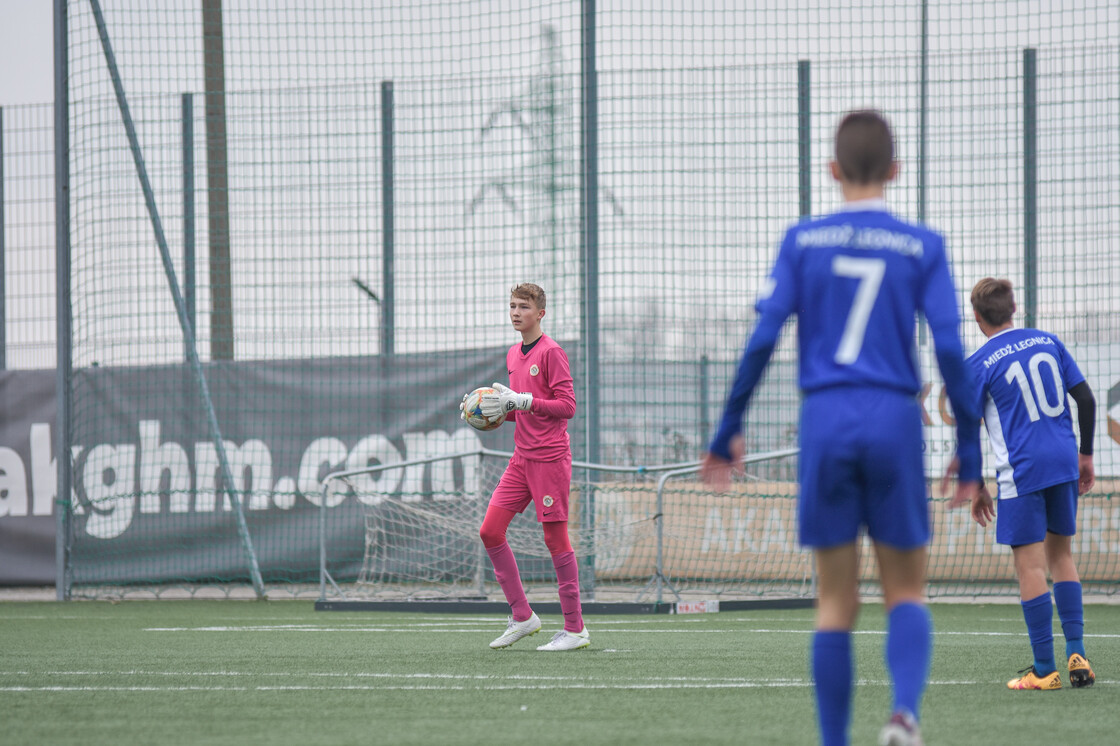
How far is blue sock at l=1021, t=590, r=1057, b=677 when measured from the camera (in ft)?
17.9

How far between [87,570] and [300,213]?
4.00 meters

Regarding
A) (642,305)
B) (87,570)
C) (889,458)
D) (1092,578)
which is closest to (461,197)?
(642,305)

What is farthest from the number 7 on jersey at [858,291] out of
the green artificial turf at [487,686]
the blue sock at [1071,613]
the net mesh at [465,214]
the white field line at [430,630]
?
the net mesh at [465,214]

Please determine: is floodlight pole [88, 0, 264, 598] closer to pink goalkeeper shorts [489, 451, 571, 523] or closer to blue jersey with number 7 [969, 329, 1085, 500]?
pink goalkeeper shorts [489, 451, 571, 523]

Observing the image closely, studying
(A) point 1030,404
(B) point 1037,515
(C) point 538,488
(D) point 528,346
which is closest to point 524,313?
(D) point 528,346

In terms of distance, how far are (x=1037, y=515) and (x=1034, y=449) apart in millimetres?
296

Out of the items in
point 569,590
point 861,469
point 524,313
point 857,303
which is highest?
point 524,313

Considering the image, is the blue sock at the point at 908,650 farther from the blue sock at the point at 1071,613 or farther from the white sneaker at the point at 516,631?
the white sneaker at the point at 516,631

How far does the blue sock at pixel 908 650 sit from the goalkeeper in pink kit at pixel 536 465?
381cm

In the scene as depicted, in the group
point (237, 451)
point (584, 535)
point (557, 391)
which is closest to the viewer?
Result: point (557, 391)

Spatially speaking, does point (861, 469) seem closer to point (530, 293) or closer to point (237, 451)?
point (530, 293)

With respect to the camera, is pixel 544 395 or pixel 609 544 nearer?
pixel 544 395

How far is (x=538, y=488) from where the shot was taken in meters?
7.30

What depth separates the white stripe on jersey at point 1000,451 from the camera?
5719 millimetres
